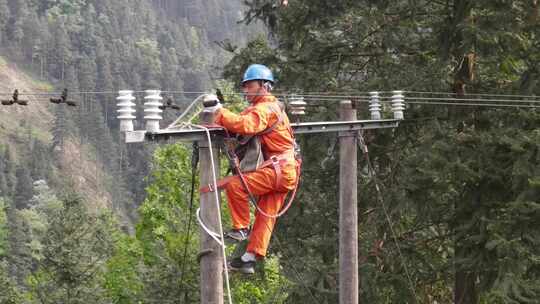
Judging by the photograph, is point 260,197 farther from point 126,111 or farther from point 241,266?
point 126,111

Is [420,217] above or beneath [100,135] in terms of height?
beneath

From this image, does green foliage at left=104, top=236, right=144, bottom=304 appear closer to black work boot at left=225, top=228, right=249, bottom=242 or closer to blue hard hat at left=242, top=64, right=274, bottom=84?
black work boot at left=225, top=228, right=249, bottom=242

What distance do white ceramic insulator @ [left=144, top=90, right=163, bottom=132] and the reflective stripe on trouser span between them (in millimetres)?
910

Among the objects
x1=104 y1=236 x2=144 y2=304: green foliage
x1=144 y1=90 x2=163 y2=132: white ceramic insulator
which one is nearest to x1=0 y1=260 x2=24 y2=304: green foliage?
x1=104 y1=236 x2=144 y2=304: green foliage

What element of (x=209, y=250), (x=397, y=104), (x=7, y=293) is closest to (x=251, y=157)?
(x=209, y=250)

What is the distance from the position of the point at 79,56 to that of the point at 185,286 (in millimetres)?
169969

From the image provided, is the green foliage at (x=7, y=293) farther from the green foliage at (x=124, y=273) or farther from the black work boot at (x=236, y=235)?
the black work boot at (x=236, y=235)

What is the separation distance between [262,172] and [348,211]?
2.67 meters

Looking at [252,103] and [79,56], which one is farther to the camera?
[79,56]

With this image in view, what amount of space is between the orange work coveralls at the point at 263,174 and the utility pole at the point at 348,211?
2.13 meters

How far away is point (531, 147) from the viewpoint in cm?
1141

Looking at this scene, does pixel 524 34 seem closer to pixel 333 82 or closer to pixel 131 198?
pixel 333 82

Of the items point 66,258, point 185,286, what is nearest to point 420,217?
point 185,286

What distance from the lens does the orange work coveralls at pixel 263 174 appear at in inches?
326
